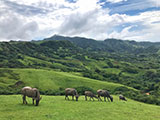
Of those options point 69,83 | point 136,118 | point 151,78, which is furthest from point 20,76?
point 151,78

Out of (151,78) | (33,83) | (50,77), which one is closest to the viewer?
(33,83)

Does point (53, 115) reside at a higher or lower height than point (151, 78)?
higher

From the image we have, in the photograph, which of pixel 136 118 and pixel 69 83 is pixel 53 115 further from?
pixel 69 83

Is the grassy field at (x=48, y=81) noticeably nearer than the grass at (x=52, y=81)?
Yes

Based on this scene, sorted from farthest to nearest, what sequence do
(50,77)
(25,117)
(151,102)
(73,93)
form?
(50,77) → (151,102) → (73,93) → (25,117)

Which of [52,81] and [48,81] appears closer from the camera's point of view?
Answer: [48,81]

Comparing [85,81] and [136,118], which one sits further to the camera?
[85,81]

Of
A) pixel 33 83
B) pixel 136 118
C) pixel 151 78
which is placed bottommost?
pixel 151 78

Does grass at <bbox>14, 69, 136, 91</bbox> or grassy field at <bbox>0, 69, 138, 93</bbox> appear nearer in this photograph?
grassy field at <bbox>0, 69, 138, 93</bbox>

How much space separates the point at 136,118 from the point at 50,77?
9384 cm

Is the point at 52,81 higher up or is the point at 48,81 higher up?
the point at 48,81

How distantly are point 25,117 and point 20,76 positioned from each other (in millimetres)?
101891

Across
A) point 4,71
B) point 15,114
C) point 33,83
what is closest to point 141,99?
point 15,114

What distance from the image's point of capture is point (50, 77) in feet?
371
